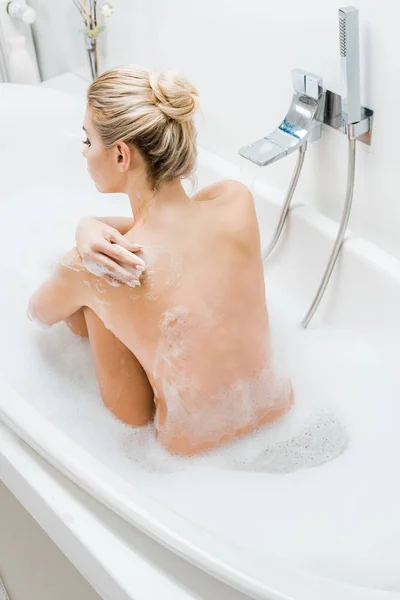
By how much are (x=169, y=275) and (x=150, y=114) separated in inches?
11.3

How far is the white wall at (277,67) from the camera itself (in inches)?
62.5

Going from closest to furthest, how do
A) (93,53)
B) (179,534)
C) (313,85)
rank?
(179,534) < (313,85) < (93,53)

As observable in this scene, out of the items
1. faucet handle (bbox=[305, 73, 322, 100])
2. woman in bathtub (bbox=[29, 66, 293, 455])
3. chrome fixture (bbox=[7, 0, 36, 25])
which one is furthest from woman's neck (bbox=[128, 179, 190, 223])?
chrome fixture (bbox=[7, 0, 36, 25])

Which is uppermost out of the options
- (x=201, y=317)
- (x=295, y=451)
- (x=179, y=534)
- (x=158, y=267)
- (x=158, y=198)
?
(x=158, y=198)

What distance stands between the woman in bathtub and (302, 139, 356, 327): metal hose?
335mm

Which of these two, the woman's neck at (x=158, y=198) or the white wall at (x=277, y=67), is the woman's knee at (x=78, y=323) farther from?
the white wall at (x=277, y=67)

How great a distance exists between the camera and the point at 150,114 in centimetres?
126

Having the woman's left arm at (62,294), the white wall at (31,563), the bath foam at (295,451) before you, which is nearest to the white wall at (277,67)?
the bath foam at (295,451)

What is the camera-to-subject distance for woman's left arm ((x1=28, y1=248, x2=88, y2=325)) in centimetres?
144

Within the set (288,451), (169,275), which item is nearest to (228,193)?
(169,275)

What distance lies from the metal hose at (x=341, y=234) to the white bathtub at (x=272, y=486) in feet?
0.12

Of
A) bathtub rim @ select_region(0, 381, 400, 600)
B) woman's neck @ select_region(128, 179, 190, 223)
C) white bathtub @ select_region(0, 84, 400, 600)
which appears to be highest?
woman's neck @ select_region(128, 179, 190, 223)

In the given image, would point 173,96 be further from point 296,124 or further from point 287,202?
point 287,202

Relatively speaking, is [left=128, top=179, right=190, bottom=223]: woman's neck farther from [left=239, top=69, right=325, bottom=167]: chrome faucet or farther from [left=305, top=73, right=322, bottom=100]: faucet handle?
[left=305, top=73, right=322, bottom=100]: faucet handle
